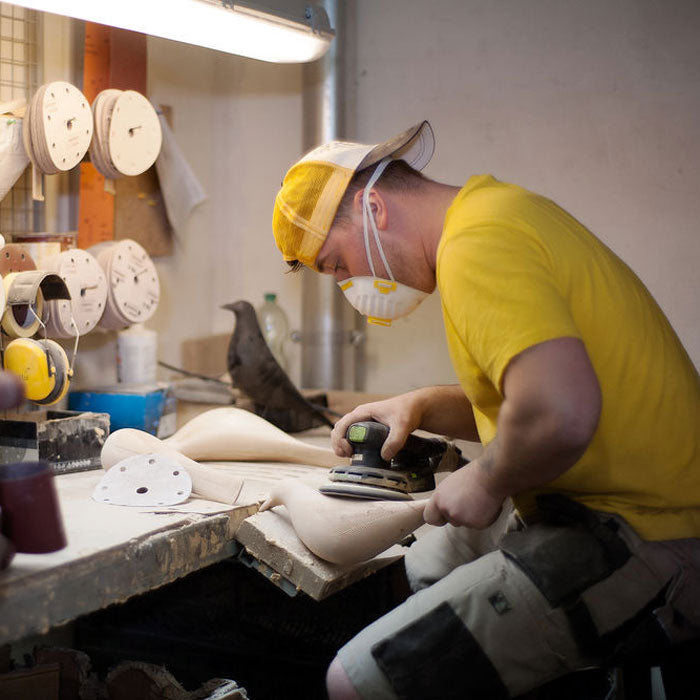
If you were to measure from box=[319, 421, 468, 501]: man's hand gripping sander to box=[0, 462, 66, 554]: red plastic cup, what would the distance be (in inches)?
21.3

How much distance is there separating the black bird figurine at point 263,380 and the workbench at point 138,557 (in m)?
0.71

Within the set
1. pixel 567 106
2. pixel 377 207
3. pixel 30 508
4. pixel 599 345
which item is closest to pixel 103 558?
pixel 30 508

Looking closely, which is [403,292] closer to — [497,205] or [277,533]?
[497,205]

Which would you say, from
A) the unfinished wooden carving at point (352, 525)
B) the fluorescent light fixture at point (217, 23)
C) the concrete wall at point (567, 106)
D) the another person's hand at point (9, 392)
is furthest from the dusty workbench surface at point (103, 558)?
the concrete wall at point (567, 106)

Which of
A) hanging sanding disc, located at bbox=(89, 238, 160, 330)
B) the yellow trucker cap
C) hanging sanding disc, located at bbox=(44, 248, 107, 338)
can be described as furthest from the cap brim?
hanging sanding disc, located at bbox=(89, 238, 160, 330)

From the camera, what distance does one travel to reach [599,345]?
4.44 feet

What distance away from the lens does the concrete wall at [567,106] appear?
9.67ft

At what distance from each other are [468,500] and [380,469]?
35 centimetres

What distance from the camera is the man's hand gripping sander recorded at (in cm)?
165

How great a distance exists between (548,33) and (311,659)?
2324 millimetres

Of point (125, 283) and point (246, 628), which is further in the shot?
point (125, 283)

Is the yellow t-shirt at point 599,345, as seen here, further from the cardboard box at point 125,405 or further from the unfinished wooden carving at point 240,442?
the cardboard box at point 125,405

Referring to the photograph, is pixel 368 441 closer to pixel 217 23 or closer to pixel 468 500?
pixel 468 500

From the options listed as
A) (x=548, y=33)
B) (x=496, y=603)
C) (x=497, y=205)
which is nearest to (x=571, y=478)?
(x=496, y=603)
